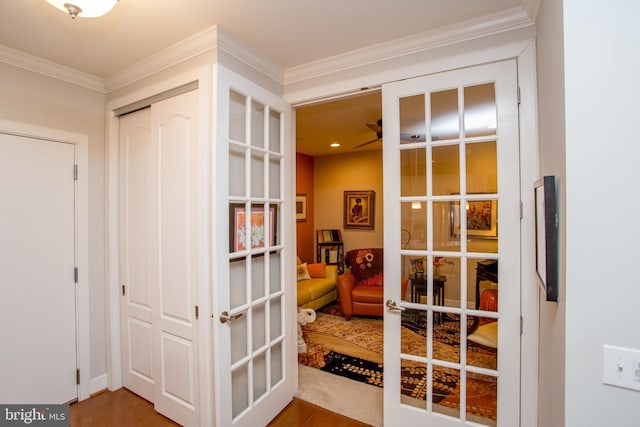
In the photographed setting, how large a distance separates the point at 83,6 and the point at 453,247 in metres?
2.13

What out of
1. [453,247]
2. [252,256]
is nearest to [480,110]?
[453,247]

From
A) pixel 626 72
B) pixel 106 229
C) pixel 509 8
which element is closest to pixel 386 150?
pixel 509 8

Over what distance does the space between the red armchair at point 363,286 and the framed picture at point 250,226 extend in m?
2.33

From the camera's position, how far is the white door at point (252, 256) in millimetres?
1663

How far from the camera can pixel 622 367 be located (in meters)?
0.81

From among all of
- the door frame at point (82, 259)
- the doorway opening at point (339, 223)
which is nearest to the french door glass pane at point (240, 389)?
the doorway opening at point (339, 223)

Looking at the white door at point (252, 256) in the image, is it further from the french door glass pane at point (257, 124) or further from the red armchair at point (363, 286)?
the red armchair at point (363, 286)

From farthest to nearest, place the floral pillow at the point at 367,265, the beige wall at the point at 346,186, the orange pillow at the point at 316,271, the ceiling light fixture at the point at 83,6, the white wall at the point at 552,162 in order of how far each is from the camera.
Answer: the beige wall at the point at 346,186 < the orange pillow at the point at 316,271 < the floral pillow at the point at 367,265 < the ceiling light fixture at the point at 83,6 < the white wall at the point at 552,162

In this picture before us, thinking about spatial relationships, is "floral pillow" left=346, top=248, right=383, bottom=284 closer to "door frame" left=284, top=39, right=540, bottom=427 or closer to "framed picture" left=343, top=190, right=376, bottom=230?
"framed picture" left=343, top=190, right=376, bottom=230

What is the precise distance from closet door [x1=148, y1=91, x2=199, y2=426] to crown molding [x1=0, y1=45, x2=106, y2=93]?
0.75 metres

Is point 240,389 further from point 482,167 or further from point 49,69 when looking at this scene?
point 49,69

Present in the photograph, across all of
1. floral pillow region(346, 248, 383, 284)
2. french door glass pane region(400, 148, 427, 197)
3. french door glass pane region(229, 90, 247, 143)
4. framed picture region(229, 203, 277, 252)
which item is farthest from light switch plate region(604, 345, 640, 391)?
floral pillow region(346, 248, 383, 284)

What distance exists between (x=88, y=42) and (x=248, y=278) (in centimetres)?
182

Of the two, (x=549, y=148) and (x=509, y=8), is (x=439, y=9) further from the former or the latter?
(x=549, y=148)
